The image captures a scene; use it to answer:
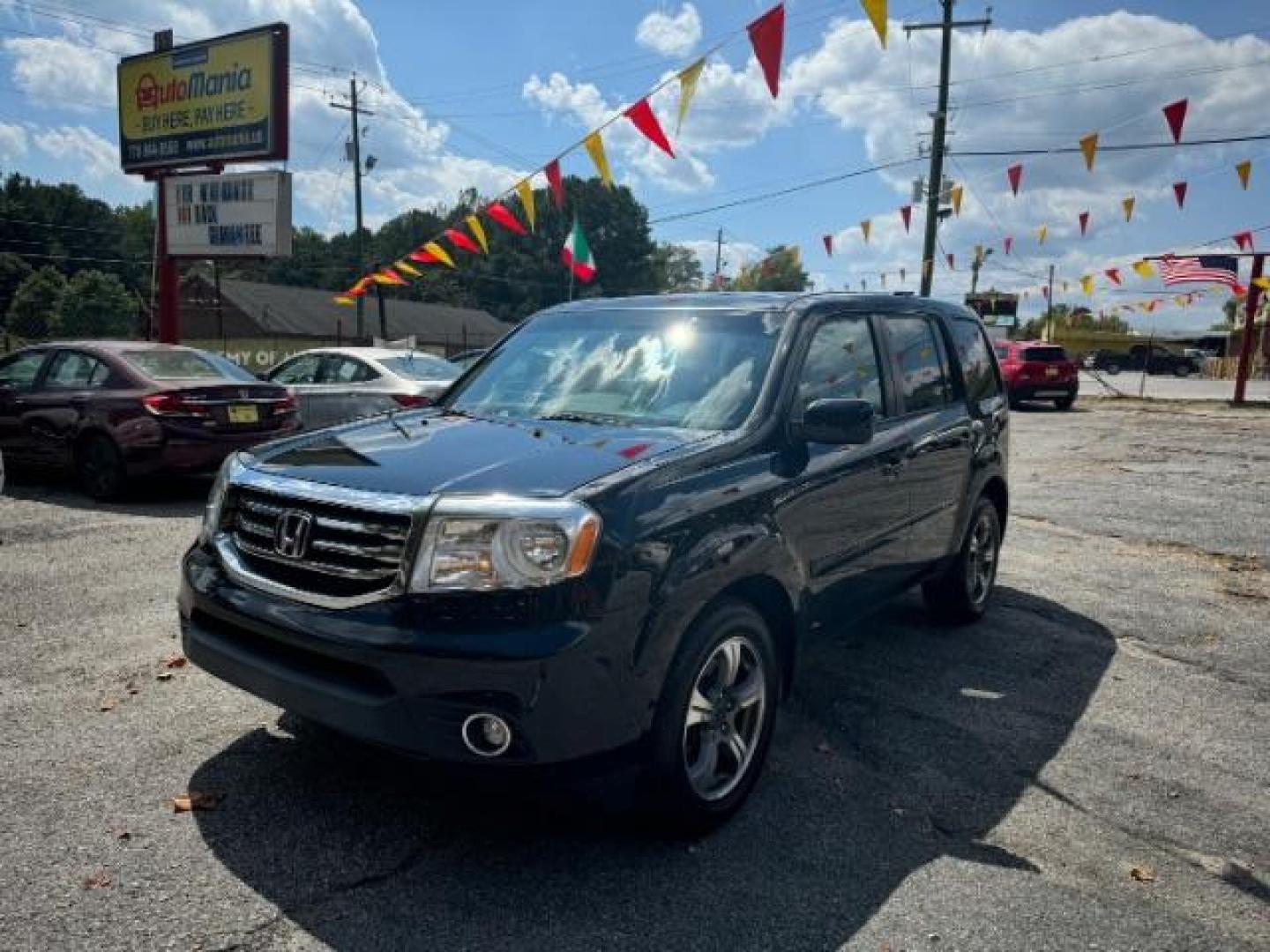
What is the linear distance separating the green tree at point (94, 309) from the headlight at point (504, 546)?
61.8 meters

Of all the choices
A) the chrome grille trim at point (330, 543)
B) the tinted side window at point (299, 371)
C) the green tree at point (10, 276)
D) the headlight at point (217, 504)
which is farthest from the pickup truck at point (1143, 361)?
the green tree at point (10, 276)

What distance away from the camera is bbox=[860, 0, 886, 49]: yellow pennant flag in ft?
25.3

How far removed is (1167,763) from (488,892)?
2787 millimetres

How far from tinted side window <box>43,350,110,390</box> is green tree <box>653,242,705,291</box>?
292ft

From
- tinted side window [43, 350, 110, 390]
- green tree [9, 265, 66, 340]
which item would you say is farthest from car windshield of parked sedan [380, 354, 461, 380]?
green tree [9, 265, 66, 340]

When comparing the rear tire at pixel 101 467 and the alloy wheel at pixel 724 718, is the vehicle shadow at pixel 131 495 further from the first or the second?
the alloy wheel at pixel 724 718

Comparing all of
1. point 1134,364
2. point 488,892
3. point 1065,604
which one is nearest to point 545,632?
point 488,892

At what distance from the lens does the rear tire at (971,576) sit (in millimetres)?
5199

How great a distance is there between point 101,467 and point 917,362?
7.14 metres

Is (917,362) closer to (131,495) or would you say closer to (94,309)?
(131,495)

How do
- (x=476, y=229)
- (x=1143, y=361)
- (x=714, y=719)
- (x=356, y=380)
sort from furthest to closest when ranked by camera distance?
(x=1143, y=361) < (x=476, y=229) < (x=356, y=380) < (x=714, y=719)

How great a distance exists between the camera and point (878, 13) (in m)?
7.78

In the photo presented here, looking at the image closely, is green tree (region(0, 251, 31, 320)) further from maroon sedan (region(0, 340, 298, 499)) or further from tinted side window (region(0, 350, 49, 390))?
maroon sedan (region(0, 340, 298, 499))

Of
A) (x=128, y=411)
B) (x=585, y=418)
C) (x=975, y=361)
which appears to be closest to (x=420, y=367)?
(x=128, y=411)
